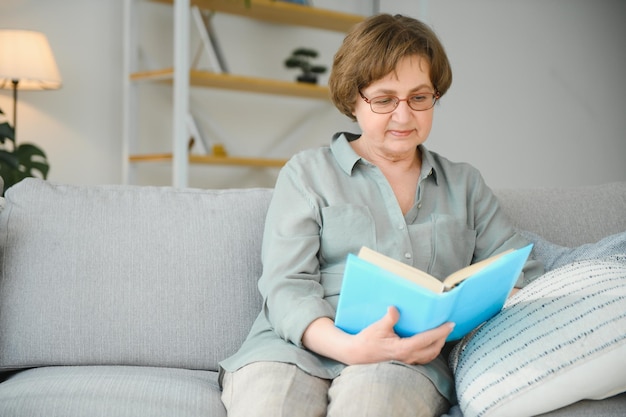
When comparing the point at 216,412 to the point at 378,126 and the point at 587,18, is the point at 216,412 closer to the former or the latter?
the point at 378,126

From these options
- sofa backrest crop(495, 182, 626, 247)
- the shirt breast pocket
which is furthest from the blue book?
sofa backrest crop(495, 182, 626, 247)

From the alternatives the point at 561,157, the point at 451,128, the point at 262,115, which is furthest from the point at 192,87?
the point at 561,157

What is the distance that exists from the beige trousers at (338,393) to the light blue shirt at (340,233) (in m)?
0.03

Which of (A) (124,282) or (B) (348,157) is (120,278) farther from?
(B) (348,157)

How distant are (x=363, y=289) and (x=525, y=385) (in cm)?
28

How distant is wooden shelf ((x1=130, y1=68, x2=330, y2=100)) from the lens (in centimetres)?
380

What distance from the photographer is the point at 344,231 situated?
60.4 inches

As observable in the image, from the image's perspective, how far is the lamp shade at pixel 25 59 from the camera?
3.26 m

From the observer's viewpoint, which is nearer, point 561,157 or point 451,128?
point 451,128

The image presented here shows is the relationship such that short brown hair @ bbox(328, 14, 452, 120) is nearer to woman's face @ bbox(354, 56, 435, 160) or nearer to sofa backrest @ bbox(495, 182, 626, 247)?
woman's face @ bbox(354, 56, 435, 160)

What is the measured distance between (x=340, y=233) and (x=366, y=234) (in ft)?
Result: 0.16

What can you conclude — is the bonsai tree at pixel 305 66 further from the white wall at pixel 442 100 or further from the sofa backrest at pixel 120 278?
the sofa backrest at pixel 120 278

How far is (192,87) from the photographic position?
13.9 feet

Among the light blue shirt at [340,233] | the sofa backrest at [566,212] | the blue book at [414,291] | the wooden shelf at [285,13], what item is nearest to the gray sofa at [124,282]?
the light blue shirt at [340,233]
